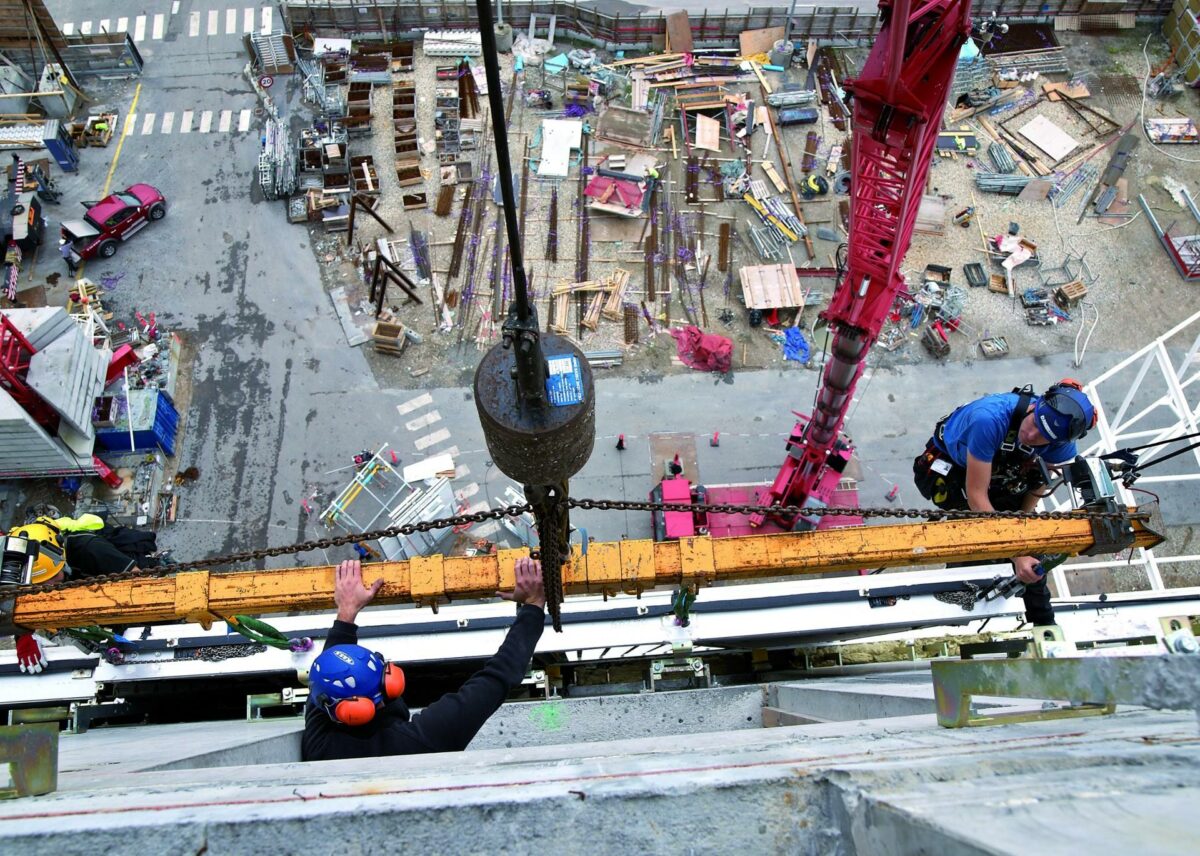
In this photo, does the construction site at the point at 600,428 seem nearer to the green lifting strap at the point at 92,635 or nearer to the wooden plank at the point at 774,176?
the green lifting strap at the point at 92,635

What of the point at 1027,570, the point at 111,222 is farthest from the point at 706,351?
the point at 111,222

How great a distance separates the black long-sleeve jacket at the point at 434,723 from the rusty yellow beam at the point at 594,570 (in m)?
1.17

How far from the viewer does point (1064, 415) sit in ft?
30.9

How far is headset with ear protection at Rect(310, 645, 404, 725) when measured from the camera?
22.2 ft

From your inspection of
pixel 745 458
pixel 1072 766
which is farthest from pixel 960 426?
pixel 1072 766

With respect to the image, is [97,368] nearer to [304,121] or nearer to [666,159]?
[304,121]

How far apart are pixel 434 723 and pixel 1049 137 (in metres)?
22.2

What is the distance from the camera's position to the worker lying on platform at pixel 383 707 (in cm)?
679

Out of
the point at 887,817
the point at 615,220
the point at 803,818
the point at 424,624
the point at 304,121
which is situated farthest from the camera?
the point at 304,121

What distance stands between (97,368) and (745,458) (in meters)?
13.0

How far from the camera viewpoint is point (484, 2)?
10.7 ft

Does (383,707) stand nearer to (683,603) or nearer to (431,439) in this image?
(683,603)

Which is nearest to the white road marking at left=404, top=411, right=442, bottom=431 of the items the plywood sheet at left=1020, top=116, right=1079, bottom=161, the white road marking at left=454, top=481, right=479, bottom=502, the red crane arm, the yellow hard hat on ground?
the white road marking at left=454, top=481, right=479, bottom=502

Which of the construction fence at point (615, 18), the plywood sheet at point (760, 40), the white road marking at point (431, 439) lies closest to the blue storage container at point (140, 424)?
the white road marking at point (431, 439)
